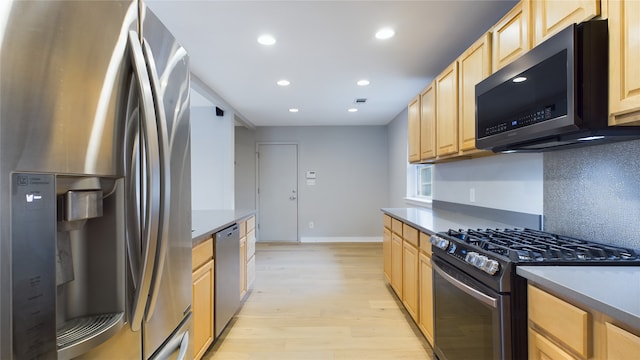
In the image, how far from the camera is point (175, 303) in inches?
44.4

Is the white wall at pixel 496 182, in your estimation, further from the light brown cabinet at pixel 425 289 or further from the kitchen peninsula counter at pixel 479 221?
the light brown cabinet at pixel 425 289

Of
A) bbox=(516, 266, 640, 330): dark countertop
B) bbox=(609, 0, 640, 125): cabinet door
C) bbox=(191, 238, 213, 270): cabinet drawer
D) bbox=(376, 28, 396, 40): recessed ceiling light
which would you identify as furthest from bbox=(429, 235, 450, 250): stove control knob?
bbox=(376, 28, 396, 40): recessed ceiling light

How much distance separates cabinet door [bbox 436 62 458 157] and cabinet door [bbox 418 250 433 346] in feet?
3.00

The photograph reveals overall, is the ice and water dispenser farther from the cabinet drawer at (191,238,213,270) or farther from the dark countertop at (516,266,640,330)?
the dark countertop at (516,266,640,330)

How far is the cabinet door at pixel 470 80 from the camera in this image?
2006 millimetres

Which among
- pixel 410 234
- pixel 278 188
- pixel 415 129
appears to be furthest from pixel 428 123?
pixel 278 188

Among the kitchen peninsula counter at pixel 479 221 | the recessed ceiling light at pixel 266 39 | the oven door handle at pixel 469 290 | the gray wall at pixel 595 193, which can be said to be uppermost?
the recessed ceiling light at pixel 266 39

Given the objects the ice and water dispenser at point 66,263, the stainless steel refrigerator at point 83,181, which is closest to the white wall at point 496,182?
the stainless steel refrigerator at point 83,181

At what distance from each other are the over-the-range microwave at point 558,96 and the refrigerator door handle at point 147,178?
151 cm

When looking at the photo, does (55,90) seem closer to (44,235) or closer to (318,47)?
(44,235)

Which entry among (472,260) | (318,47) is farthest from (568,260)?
(318,47)

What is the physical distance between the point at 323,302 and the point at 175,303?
220 cm

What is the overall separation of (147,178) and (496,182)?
2.43 meters

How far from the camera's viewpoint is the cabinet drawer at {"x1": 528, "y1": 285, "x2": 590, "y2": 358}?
926mm
